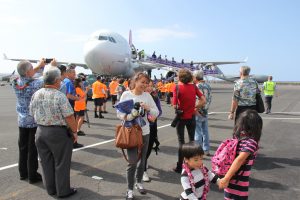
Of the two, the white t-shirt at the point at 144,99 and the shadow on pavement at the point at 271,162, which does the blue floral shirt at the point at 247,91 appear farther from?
the white t-shirt at the point at 144,99

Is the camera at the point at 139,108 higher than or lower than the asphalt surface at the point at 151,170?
higher

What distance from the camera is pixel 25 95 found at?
5277mm

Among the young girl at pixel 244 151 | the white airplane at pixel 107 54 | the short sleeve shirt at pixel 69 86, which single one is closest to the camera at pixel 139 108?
the young girl at pixel 244 151

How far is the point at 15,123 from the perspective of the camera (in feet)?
38.4

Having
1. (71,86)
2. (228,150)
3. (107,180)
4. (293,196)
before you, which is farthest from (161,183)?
(71,86)

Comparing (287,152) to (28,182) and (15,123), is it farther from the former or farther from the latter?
(15,123)

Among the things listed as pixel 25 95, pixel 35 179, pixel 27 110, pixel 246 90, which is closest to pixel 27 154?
pixel 35 179

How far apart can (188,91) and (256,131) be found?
2.83m

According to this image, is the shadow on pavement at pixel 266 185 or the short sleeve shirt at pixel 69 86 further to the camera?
the short sleeve shirt at pixel 69 86

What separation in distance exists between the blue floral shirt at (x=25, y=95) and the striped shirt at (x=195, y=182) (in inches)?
121

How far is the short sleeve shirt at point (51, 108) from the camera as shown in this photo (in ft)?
14.7

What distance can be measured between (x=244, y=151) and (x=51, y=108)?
275 centimetres

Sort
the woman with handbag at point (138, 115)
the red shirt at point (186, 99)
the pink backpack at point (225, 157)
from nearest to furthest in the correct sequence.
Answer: the pink backpack at point (225, 157)
the woman with handbag at point (138, 115)
the red shirt at point (186, 99)

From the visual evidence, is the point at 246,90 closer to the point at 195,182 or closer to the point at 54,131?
the point at 195,182
